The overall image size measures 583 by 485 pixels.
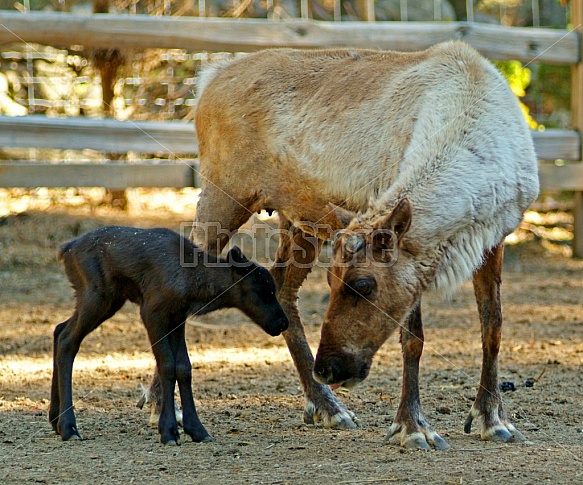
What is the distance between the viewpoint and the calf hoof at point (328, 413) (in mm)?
4723

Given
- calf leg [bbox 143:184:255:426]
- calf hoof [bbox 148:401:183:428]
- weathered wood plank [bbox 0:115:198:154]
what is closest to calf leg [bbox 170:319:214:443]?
calf hoof [bbox 148:401:183:428]

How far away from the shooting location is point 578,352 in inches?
242

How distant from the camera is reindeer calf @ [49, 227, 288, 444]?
14.0 ft

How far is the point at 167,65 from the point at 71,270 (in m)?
7.13

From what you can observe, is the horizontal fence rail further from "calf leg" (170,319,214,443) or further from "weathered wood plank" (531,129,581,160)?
"calf leg" (170,319,214,443)

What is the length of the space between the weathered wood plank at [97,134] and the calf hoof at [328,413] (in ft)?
12.5

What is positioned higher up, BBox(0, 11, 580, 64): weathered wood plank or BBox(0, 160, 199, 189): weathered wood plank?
BBox(0, 11, 580, 64): weathered wood plank

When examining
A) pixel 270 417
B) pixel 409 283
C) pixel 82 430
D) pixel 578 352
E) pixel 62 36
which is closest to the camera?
pixel 409 283

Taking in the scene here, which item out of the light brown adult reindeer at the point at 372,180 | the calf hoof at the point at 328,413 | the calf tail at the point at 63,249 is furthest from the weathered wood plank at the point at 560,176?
the calf tail at the point at 63,249

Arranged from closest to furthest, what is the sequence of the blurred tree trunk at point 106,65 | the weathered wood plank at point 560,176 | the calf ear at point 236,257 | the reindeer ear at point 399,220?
the reindeer ear at point 399,220
the calf ear at point 236,257
the weathered wood plank at point 560,176
the blurred tree trunk at point 106,65

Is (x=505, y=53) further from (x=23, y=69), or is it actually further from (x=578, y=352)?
(x=23, y=69)

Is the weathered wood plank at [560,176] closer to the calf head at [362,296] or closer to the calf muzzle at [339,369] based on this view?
the calf head at [362,296]

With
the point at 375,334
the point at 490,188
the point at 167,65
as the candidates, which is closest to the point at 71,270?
the point at 375,334

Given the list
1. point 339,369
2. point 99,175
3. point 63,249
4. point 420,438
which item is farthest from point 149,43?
point 420,438
